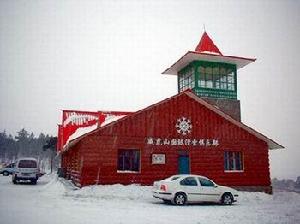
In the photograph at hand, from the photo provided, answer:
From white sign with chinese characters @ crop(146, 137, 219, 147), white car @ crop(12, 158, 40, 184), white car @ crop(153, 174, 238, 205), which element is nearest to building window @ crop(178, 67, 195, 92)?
white sign with chinese characters @ crop(146, 137, 219, 147)

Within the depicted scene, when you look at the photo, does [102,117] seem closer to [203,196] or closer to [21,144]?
[203,196]

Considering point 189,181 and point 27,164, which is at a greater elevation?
point 27,164

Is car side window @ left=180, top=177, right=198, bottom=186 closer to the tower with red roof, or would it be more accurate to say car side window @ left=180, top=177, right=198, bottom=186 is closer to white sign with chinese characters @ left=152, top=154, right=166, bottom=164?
white sign with chinese characters @ left=152, top=154, right=166, bottom=164

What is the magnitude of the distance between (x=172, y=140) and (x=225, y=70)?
932 centimetres

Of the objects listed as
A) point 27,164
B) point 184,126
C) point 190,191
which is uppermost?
point 184,126

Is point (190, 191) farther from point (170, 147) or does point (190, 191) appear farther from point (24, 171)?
point (24, 171)

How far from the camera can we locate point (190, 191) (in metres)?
16.8

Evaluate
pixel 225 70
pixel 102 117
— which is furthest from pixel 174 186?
pixel 102 117

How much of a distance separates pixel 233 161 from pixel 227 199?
7559mm

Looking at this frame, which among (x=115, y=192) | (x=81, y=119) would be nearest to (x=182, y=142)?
(x=115, y=192)

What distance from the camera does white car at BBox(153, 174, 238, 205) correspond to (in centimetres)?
1642

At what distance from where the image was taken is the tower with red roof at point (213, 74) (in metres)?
27.4

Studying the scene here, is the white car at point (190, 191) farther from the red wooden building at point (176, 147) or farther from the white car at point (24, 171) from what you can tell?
the white car at point (24, 171)

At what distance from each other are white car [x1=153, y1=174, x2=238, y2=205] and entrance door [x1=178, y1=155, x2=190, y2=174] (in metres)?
5.51
